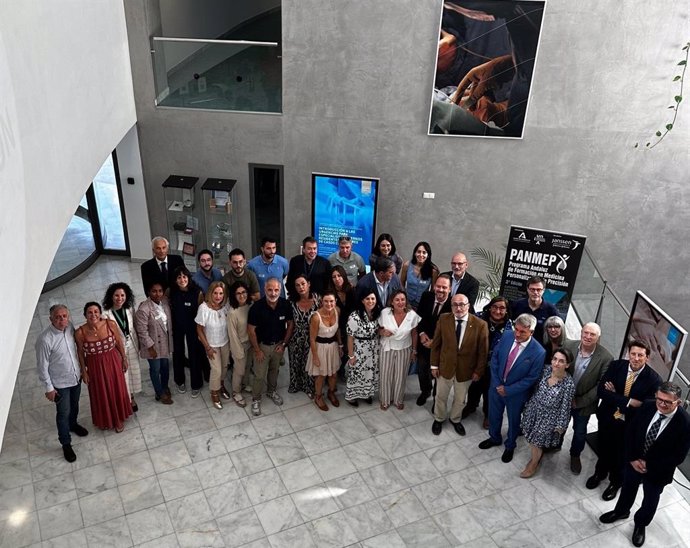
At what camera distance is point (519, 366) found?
618cm

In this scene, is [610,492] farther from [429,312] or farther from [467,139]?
[467,139]

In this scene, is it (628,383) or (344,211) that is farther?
(344,211)

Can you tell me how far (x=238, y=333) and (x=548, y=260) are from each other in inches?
144

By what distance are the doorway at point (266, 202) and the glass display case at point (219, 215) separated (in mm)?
322

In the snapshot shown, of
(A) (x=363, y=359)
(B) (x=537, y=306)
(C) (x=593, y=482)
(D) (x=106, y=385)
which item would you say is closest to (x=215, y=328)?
(D) (x=106, y=385)

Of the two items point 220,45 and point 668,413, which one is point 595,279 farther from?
point 220,45

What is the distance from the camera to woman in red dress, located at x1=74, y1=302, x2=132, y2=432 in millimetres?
6301

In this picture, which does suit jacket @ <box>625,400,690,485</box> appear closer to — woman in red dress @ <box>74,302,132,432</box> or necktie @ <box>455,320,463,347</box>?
necktie @ <box>455,320,463,347</box>

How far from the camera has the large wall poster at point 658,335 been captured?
595 centimetres

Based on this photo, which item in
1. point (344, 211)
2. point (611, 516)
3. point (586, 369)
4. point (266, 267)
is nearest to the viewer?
point (611, 516)

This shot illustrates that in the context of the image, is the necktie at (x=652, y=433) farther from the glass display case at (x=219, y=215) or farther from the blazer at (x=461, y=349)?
the glass display case at (x=219, y=215)

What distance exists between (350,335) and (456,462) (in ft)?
5.68

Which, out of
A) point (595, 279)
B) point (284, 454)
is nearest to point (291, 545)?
point (284, 454)

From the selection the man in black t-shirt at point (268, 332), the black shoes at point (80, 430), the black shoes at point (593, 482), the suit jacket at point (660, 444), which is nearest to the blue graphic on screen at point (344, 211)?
the man in black t-shirt at point (268, 332)
